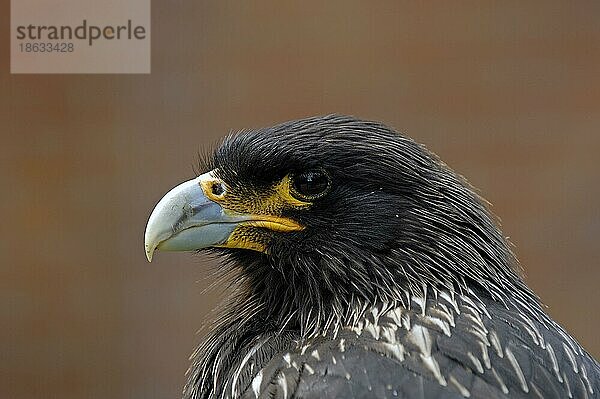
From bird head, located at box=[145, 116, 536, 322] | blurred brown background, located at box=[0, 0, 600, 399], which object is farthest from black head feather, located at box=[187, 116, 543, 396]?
blurred brown background, located at box=[0, 0, 600, 399]

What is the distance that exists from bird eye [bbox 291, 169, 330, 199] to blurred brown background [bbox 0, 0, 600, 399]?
289cm

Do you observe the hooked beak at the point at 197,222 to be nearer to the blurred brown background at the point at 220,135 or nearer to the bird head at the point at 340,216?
the bird head at the point at 340,216

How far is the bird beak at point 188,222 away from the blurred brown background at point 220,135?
114 inches

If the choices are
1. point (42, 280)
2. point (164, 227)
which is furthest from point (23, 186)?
point (164, 227)

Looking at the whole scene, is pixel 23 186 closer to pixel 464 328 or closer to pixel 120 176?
pixel 120 176

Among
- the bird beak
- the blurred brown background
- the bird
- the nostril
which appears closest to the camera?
the bird

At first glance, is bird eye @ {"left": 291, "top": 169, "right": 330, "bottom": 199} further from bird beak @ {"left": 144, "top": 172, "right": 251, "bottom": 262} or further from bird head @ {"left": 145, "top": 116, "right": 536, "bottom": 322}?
bird beak @ {"left": 144, "top": 172, "right": 251, "bottom": 262}

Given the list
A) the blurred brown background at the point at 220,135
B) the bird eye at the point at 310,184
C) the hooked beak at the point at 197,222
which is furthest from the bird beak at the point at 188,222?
the blurred brown background at the point at 220,135

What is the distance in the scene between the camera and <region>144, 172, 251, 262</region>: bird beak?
284cm

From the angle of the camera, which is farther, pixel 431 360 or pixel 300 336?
pixel 300 336

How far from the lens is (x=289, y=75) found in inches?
229

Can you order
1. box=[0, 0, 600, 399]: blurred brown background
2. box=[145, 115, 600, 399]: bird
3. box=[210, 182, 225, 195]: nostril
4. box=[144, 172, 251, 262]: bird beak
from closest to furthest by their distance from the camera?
box=[145, 115, 600, 399]: bird, box=[144, 172, 251, 262]: bird beak, box=[210, 182, 225, 195]: nostril, box=[0, 0, 600, 399]: blurred brown background

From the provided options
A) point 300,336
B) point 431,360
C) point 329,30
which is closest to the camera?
point 431,360

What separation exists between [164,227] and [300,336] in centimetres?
44
